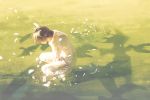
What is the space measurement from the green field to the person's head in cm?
38

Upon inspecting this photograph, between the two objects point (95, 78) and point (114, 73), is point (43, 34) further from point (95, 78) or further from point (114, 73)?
point (114, 73)

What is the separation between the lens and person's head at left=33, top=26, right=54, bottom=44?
4285mm

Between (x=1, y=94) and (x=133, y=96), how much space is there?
120 centimetres

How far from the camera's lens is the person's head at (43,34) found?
429 cm

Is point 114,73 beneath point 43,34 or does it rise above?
beneath

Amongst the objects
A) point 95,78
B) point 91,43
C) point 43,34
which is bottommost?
point 95,78

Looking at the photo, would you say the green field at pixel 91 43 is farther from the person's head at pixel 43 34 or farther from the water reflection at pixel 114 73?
the person's head at pixel 43 34

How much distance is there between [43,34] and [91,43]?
829 millimetres

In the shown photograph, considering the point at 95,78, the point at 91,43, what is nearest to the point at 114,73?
the point at 95,78

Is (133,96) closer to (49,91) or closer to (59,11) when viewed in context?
(49,91)

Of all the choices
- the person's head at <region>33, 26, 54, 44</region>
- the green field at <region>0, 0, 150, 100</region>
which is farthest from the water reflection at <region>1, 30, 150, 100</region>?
the person's head at <region>33, 26, 54, 44</region>

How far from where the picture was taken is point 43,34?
431 cm

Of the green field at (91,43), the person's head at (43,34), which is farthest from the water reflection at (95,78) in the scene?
the person's head at (43,34)

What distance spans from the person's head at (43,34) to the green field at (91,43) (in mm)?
382
